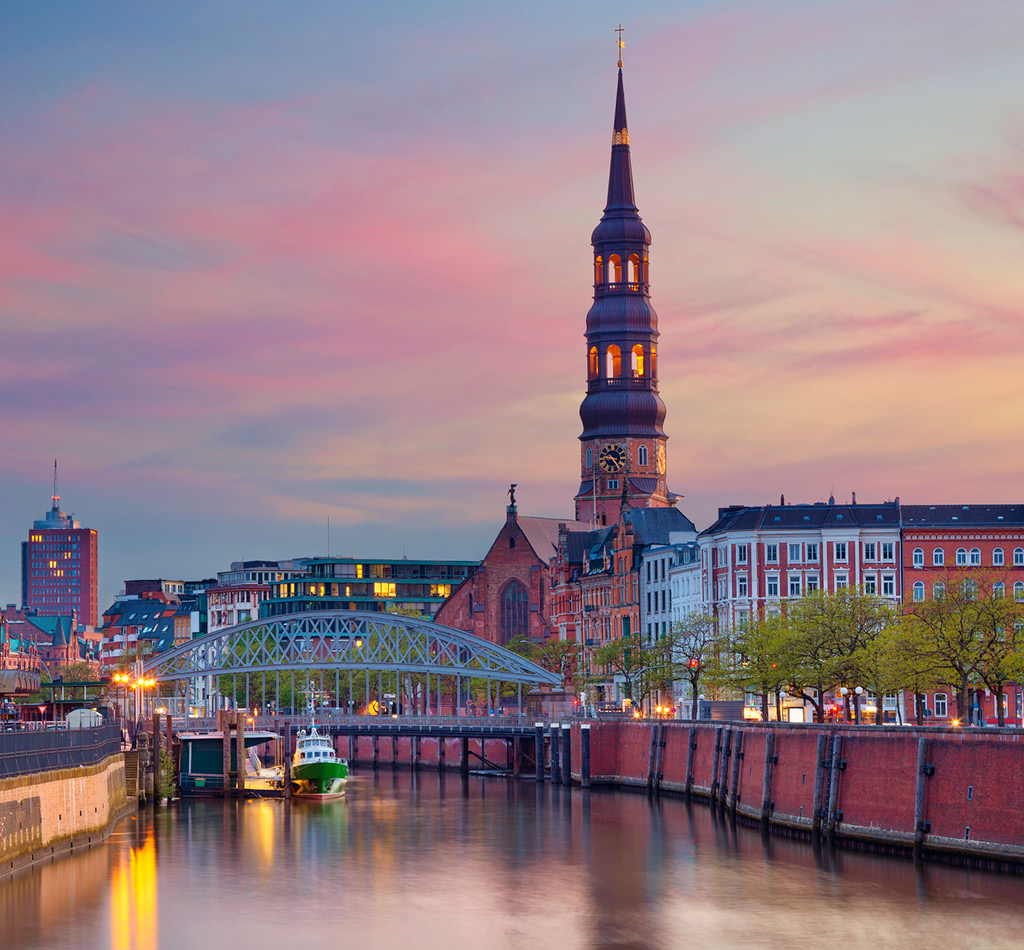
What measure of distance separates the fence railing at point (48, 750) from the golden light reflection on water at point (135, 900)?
4.60 meters

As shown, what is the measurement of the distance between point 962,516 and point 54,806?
8699 cm

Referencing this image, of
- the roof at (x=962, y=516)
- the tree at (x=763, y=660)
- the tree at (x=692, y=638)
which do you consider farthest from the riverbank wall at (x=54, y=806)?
the roof at (x=962, y=516)

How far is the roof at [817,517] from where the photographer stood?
477ft

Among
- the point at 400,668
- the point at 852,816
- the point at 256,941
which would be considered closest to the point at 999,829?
the point at 852,816

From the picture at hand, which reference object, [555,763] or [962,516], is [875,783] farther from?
[962,516]

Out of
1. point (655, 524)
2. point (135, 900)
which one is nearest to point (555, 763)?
point (655, 524)

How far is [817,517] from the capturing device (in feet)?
479

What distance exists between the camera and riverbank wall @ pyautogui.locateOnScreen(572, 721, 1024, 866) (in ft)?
232

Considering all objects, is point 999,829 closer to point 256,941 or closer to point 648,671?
point 256,941

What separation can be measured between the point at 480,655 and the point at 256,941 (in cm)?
10272

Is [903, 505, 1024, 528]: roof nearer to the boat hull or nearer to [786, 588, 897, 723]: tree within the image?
[786, 588, 897, 723]: tree

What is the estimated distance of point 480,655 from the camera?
547 feet

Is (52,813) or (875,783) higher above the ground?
(875,783)

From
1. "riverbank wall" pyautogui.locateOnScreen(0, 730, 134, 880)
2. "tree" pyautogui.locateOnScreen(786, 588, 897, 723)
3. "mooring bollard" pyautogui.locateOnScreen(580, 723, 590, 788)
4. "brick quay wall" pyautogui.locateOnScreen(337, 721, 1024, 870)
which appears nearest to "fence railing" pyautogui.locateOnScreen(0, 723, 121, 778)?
"riverbank wall" pyautogui.locateOnScreen(0, 730, 134, 880)
